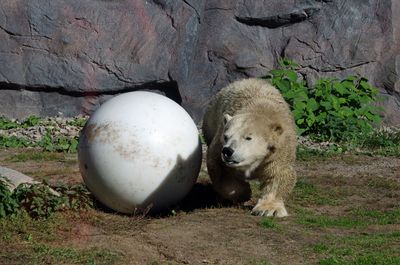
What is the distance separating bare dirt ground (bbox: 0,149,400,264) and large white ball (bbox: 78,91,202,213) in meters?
0.19

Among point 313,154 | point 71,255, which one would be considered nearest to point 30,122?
point 313,154

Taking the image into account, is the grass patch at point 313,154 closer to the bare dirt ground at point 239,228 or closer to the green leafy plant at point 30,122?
the bare dirt ground at point 239,228

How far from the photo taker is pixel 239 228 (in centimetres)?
622

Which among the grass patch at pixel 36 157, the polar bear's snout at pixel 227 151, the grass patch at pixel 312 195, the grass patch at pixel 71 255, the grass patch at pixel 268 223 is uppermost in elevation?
the polar bear's snout at pixel 227 151

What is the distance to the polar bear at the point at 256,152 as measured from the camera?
21.5ft

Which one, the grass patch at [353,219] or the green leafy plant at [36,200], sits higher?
the green leafy plant at [36,200]

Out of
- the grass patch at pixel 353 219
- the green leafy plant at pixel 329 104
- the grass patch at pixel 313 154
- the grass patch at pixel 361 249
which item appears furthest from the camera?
the green leafy plant at pixel 329 104

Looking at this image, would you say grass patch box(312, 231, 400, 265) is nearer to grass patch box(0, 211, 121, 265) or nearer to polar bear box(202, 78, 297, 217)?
polar bear box(202, 78, 297, 217)

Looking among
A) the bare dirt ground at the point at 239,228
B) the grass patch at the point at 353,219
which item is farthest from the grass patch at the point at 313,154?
the grass patch at the point at 353,219

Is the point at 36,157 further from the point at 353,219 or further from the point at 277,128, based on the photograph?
the point at 353,219

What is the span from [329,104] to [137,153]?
5842 mm

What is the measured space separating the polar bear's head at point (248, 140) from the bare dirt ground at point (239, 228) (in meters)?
0.50

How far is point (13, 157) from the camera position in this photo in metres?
9.59

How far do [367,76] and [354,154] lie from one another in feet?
9.19
